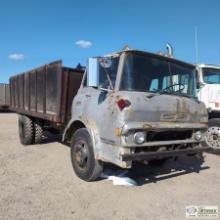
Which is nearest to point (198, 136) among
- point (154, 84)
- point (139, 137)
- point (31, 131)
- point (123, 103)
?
point (154, 84)

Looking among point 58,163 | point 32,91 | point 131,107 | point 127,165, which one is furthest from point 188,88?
point 32,91

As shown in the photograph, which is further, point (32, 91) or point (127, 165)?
point (32, 91)

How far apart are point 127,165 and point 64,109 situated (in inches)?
95.7

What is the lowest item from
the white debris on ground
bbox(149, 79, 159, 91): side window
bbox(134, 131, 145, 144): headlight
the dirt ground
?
the dirt ground

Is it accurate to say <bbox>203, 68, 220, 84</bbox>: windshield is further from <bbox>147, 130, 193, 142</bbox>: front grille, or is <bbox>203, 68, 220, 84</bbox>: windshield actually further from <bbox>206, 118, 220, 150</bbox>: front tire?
<bbox>147, 130, 193, 142</bbox>: front grille

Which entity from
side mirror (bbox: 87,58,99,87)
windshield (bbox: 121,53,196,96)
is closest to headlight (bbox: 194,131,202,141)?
windshield (bbox: 121,53,196,96)

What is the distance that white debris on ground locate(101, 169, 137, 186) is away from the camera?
5430mm

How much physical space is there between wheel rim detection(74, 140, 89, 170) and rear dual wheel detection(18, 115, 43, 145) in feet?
11.3

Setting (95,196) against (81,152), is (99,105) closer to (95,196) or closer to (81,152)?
(81,152)

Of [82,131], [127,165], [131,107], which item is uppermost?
[131,107]

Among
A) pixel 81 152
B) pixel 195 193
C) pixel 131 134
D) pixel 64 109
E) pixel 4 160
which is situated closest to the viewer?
pixel 131 134

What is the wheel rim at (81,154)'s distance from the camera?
542 centimetres

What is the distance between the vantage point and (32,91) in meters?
8.30

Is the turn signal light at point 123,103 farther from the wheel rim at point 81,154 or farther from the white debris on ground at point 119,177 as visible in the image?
the white debris on ground at point 119,177
